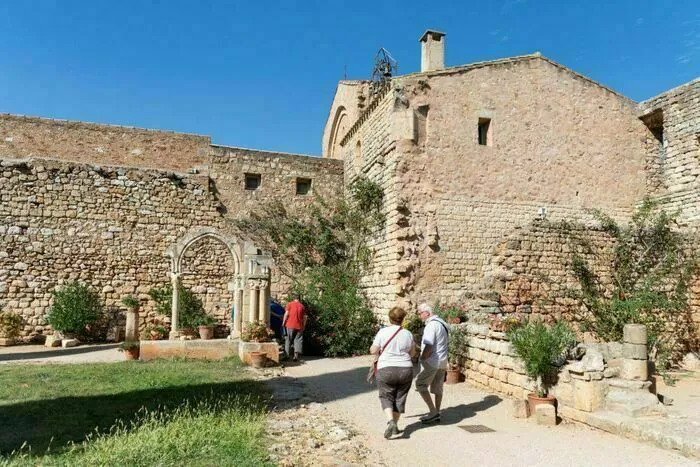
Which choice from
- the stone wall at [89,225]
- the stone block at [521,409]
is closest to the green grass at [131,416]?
the stone block at [521,409]

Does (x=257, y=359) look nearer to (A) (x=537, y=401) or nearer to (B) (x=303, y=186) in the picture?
(A) (x=537, y=401)

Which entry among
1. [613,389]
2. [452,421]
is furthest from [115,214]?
[613,389]

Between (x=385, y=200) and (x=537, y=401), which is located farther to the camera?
(x=385, y=200)

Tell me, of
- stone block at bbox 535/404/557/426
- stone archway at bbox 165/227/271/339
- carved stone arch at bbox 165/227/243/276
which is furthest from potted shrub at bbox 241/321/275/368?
stone block at bbox 535/404/557/426

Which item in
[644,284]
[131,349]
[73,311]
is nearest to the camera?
[131,349]

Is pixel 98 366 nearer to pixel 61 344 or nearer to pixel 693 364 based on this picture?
pixel 61 344

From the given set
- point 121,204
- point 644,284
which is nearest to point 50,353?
point 121,204

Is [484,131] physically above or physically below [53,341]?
above

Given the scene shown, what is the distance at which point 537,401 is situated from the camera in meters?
7.23

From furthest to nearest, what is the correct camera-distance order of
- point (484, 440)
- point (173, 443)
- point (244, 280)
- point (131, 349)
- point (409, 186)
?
point (409, 186) < point (244, 280) < point (131, 349) < point (484, 440) < point (173, 443)

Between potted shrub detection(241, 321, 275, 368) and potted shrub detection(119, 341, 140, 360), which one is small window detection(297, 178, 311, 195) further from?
potted shrub detection(119, 341, 140, 360)

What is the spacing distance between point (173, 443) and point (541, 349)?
5.10 m

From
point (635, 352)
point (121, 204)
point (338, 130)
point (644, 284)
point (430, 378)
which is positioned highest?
point (338, 130)

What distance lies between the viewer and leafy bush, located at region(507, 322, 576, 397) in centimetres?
761
